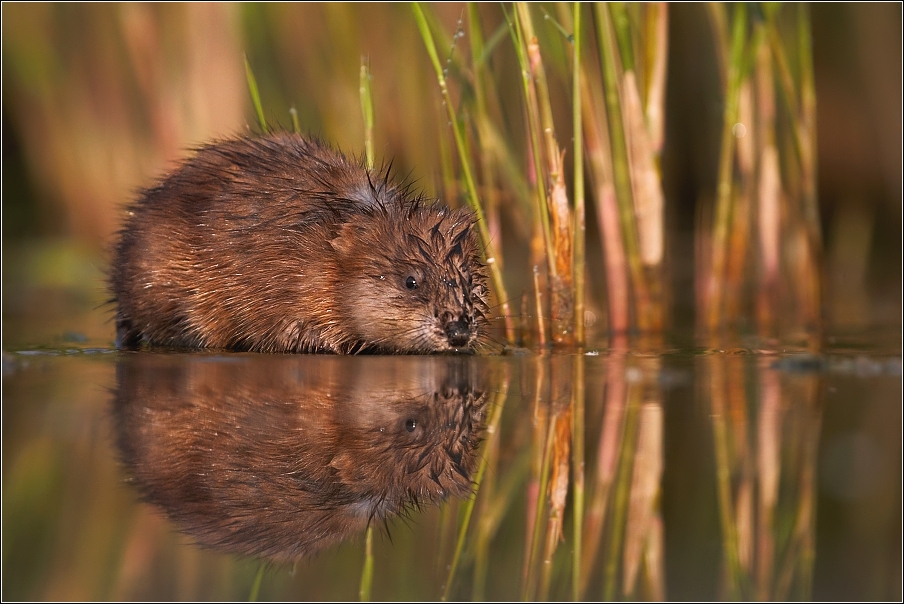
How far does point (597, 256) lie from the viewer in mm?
8156

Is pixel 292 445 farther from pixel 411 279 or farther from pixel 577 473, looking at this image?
pixel 411 279

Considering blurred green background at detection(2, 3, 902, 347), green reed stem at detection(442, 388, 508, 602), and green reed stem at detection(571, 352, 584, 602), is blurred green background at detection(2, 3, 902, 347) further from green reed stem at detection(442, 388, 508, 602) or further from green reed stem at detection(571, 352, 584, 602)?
green reed stem at detection(442, 388, 508, 602)

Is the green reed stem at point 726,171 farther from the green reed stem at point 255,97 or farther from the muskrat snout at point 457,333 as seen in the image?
the green reed stem at point 255,97

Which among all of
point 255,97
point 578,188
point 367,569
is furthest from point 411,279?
point 367,569

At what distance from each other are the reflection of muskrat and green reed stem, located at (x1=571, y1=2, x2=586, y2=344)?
0.44 metres

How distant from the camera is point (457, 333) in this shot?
379 cm

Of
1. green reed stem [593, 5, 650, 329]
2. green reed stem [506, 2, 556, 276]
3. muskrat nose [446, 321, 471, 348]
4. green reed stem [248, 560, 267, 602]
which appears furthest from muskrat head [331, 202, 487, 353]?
green reed stem [248, 560, 267, 602]

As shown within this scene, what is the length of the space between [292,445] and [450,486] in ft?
1.49

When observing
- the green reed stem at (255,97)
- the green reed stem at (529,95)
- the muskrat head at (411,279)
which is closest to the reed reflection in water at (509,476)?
the muskrat head at (411,279)

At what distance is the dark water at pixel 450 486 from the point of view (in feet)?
6.15

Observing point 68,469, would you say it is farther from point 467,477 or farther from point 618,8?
point 618,8

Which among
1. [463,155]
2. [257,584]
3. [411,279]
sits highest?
[463,155]

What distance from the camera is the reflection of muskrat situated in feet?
13.0

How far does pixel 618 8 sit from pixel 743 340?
148 cm
